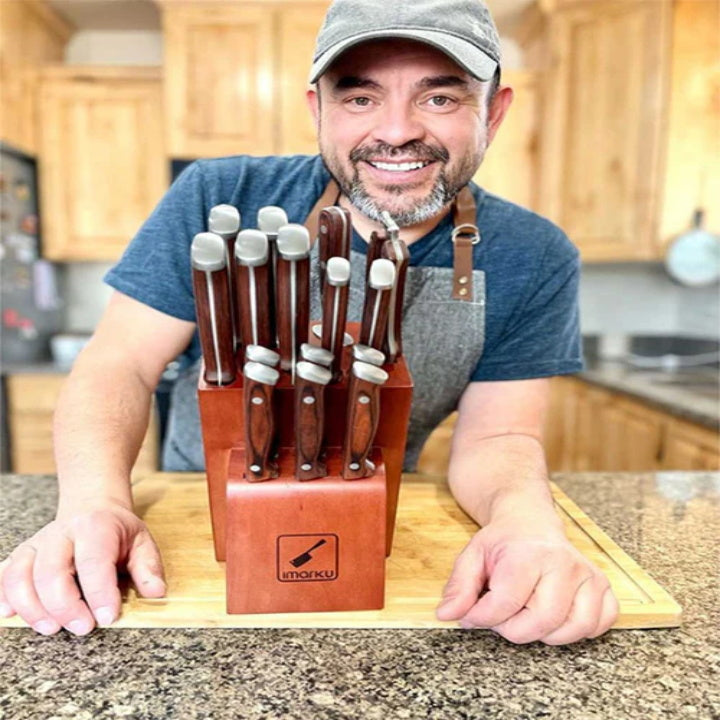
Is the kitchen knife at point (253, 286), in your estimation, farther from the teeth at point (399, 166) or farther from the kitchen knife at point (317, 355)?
the teeth at point (399, 166)

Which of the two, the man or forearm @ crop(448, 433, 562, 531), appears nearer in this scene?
the man

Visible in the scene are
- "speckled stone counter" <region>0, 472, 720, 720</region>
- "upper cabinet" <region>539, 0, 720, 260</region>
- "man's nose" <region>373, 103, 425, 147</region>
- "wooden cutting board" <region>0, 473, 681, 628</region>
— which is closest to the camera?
"speckled stone counter" <region>0, 472, 720, 720</region>

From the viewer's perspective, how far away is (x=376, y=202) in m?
0.84

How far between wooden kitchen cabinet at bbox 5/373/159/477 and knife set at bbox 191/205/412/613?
223 centimetres

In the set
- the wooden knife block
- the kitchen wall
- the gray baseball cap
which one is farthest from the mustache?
the kitchen wall

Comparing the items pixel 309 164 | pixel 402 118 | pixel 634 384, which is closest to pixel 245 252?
pixel 402 118

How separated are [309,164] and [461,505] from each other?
575 mm

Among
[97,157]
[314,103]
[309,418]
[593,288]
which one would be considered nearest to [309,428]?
[309,418]

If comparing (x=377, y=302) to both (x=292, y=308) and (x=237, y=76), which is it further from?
(x=237, y=76)

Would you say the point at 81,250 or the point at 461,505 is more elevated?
the point at 81,250

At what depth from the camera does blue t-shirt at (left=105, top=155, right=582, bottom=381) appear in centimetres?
96

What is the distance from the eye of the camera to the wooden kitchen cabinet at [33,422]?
267 cm

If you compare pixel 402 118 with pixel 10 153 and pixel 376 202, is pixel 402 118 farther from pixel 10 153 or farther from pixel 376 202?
pixel 10 153

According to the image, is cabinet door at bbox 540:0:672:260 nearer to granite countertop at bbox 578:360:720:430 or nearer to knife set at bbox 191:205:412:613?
granite countertop at bbox 578:360:720:430
